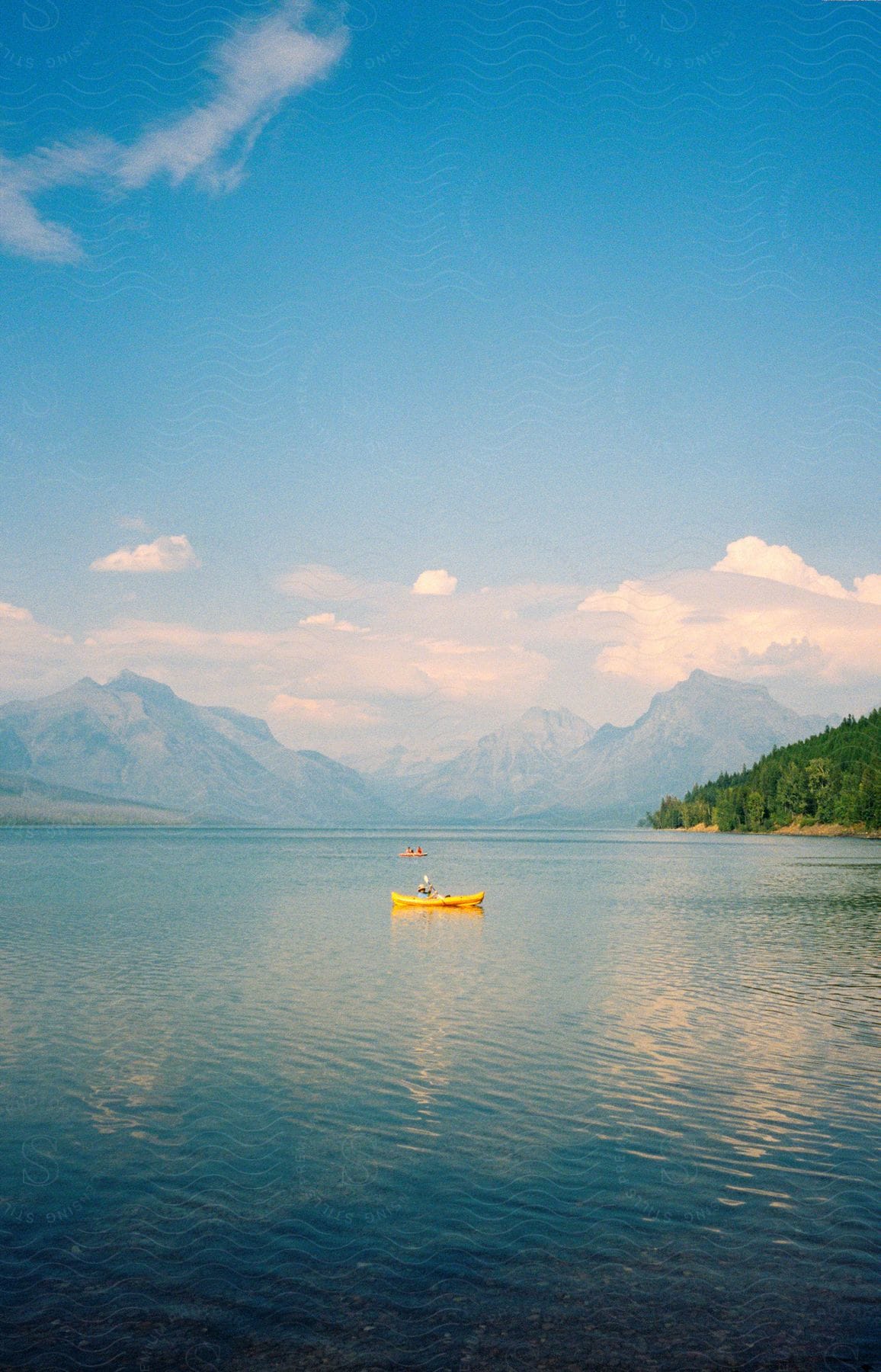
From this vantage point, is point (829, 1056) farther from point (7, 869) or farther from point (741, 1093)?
point (7, 869)

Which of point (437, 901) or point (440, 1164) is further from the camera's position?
point (437, 901)

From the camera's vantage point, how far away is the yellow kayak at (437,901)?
103 metres

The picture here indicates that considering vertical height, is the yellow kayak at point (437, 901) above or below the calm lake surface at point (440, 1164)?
below

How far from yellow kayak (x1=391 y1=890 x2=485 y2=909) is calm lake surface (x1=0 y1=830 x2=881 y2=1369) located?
3823 centimetres

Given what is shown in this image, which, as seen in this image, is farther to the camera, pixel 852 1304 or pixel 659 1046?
pixel 659 1046

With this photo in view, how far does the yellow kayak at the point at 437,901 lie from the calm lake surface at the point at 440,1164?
38.2 m

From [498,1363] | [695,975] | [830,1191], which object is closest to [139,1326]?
[498,1363]

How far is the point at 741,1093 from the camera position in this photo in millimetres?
33469

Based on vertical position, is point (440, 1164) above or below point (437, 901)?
above

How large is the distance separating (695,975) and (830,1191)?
34.9 metres

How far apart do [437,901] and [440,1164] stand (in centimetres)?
7678

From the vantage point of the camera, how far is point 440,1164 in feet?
87.6

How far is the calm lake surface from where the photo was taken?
58.4ft

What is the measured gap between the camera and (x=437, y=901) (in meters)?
103
